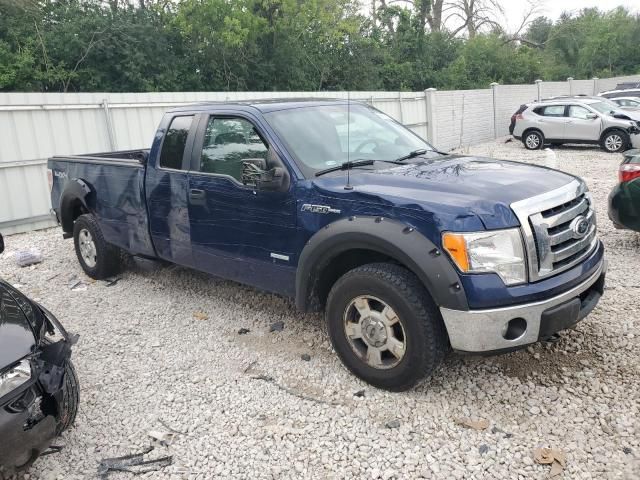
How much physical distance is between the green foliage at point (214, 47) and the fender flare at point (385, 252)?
12252 mm

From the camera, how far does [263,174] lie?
12.6 feet

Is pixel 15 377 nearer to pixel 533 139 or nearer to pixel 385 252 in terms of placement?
pixel 385 252

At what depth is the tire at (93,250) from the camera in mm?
6047

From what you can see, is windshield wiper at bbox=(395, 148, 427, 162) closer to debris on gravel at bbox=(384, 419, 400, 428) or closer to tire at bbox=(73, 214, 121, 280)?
debris on gravel at bbox=(384, 419, 400, 428)

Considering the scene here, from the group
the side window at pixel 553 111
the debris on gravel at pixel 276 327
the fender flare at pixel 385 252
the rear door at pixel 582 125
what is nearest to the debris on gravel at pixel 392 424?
the fender flare at pixel 385 252

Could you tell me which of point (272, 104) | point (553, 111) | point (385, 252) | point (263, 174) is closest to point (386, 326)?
point (385, 252)

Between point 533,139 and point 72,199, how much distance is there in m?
14.7

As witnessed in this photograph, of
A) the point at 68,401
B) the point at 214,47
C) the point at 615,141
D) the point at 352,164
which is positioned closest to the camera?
the point at 68,401

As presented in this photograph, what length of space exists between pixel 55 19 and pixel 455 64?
1899cm

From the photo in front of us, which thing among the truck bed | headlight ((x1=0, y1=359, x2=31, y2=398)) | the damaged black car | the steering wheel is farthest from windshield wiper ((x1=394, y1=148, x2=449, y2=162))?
headlight ((x1=0, y1=359, x2=31, y2=398))

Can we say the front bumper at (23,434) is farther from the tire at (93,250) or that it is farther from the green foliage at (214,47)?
the green foliage at (214,47)

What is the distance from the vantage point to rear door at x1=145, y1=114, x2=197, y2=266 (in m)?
4.77

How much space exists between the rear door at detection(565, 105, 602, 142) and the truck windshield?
13.0 m

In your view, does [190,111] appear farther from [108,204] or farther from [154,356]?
[154,356]
